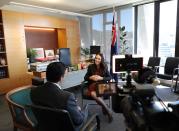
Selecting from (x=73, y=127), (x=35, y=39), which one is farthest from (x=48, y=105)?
(x=35, y=39)

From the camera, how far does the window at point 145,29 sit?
5570 millimetres

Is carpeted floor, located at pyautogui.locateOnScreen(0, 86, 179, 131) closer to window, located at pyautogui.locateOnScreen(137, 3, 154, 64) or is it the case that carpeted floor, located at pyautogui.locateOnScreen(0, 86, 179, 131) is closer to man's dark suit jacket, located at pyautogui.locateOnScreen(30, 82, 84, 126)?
man's dark suit jacket, located at pyautogui.locateOnScreen(30, 82, 84, 126)

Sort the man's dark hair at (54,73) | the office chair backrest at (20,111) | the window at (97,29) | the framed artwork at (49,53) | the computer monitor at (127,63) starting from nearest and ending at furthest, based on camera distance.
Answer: the man's dark hair at (54,73)
the office chair backrest at (20,111)
the computer monitor at (127,63)
the framed artwork at (49,53)
the window at (97,29)

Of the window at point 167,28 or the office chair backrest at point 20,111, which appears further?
the window at point 167,28

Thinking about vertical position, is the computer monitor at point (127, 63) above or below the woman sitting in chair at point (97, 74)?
above

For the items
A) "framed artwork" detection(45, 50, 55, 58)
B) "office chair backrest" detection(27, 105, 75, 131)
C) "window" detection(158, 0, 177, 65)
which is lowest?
"office chair backrest" detection(27, 105, 75, 131)

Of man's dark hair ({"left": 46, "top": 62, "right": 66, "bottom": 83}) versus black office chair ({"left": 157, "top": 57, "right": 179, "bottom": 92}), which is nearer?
A: man's dark hair ({"left": 46, "top": 62, "right": 66, "bottom": 83})

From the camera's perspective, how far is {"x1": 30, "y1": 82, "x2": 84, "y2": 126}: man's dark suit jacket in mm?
1466

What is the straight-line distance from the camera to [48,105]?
1.48 metres

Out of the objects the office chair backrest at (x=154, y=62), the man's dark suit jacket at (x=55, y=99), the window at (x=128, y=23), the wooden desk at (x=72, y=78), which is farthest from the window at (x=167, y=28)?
the man's dark suit jacket at (x=55, y=99)

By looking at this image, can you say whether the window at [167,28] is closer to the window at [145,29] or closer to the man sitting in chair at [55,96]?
the window at [145,29]

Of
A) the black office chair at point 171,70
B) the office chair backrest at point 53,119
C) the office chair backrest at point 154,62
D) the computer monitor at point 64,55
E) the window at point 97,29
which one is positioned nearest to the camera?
the office chair backrest at point 53,119

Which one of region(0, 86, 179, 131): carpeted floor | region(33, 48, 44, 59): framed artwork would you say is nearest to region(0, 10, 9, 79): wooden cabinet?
region(33, 48, 44, 59): framed artwork

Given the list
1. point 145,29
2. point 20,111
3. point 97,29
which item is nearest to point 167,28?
point 145,29
